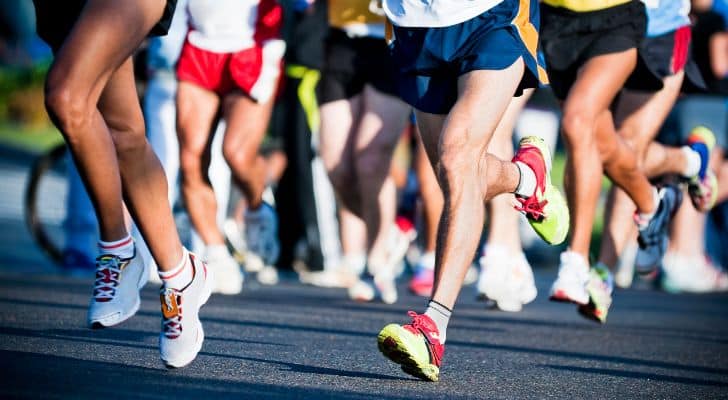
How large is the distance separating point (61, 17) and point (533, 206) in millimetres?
2111

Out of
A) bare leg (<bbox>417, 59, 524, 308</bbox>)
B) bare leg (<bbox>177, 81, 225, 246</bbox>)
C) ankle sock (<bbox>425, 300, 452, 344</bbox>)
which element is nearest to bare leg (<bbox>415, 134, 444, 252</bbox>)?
bare leg (<bbox>177, 81, 225, 246</bbox>)

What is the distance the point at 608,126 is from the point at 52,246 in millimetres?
5129

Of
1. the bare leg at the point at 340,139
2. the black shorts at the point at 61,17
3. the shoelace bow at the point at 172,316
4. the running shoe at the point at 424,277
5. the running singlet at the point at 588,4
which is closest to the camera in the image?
the shoelace bow at the point at 172,316

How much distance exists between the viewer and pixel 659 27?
671 cm

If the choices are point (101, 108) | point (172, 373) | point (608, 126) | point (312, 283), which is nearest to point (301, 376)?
point (172, 373)

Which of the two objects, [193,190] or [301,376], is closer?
[301,376]

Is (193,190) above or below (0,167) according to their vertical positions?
above

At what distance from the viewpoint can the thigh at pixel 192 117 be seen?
7793mm

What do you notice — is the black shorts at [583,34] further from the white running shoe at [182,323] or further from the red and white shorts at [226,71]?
the white running shoe at [182,323]

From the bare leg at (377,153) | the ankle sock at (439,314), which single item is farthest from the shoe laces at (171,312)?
the bare leg at (377,153)

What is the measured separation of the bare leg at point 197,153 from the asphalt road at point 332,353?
0.55 m

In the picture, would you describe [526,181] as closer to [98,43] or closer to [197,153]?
[98,43]

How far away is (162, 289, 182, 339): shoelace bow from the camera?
437 cm

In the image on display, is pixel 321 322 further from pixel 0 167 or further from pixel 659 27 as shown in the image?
pixel 0 167
